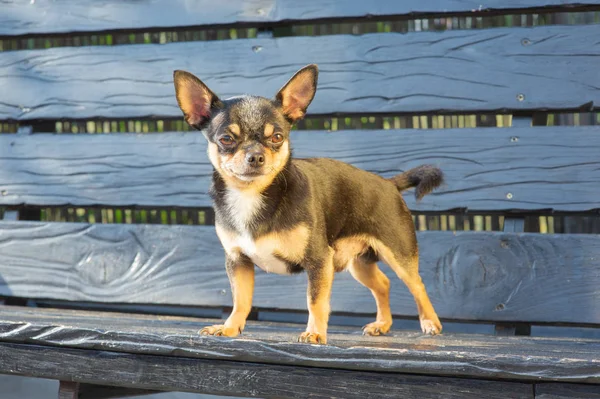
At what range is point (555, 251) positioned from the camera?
3.20m

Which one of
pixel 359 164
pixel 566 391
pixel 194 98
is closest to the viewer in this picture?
pixel 566 391

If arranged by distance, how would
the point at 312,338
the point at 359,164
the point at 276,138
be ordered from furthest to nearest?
1. the point at 359,164
2. the point at 276,138
3. the point at 312,338

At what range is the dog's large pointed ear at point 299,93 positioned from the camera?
2.50 m

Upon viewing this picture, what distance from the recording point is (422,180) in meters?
2.92

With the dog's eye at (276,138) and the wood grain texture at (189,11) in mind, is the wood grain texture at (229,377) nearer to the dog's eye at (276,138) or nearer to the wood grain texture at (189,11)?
the dog's eye at (276,138)

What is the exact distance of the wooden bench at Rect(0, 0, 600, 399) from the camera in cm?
311

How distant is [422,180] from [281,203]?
2.26 feet

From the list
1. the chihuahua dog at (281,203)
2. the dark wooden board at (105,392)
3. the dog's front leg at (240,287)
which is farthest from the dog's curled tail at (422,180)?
the dark wooden board at (105,392)

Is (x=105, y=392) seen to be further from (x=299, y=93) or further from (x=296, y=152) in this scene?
(x=296, y=152)

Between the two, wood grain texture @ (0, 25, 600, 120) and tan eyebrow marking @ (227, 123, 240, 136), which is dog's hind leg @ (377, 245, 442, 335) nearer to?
tan eyebrow marking @ (227, 123, 240, 136)

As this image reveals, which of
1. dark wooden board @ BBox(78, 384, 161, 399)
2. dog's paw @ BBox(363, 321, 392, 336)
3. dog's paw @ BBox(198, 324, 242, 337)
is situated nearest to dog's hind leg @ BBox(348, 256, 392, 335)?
dog's paw @ BBox(363, 321, 392, 336)

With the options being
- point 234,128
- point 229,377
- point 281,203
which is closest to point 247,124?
point 234,128

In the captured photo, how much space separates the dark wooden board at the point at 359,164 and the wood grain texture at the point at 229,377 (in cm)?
125

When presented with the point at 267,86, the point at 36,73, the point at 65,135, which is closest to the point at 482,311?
the point at 267,86
